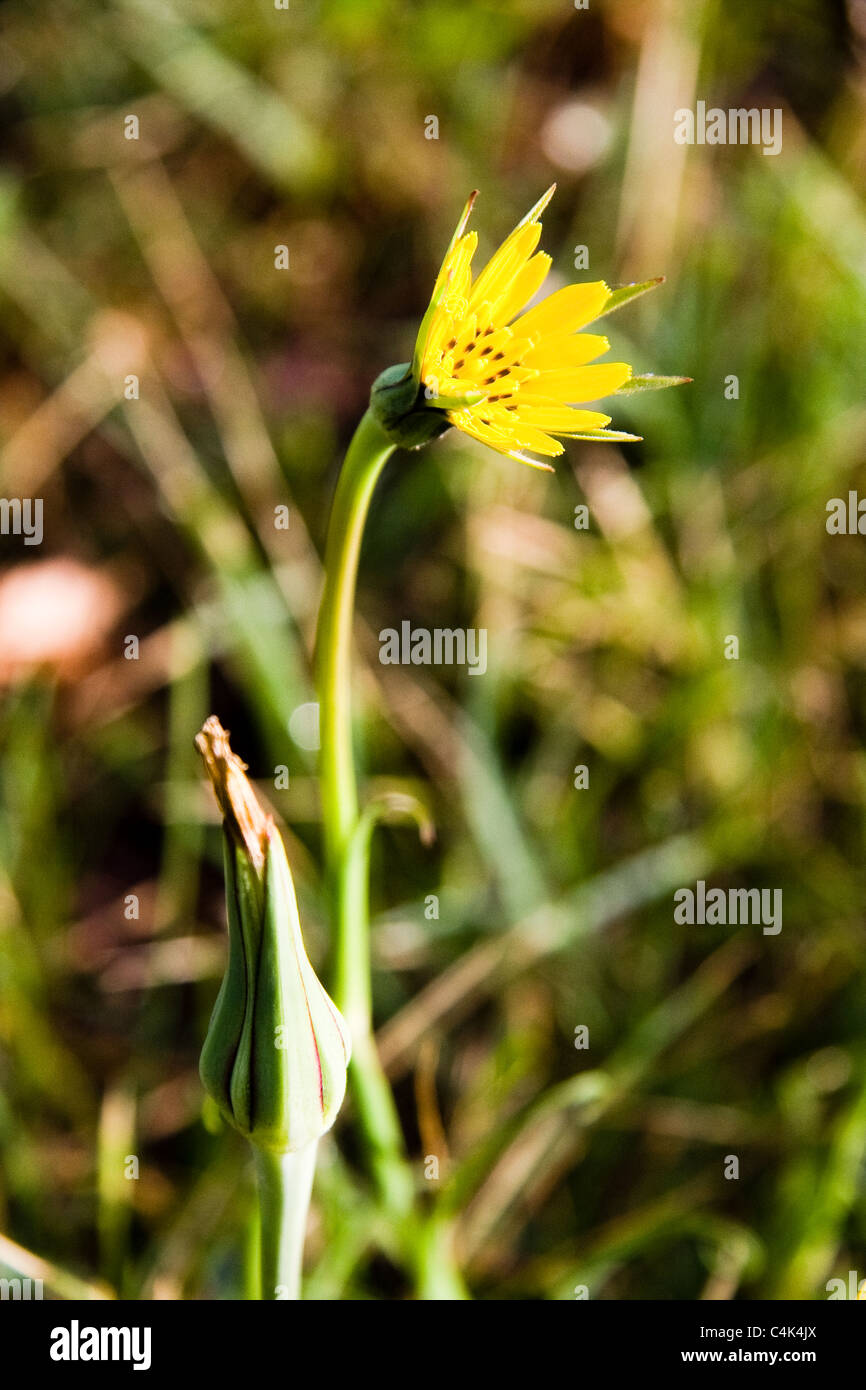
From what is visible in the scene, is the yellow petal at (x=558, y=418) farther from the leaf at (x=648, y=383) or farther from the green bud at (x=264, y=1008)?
the green bud at (x=264, y=1008)

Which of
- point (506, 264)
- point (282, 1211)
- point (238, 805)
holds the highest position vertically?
point (506, 264)

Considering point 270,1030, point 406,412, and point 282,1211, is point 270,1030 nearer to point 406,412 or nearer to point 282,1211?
point 282,1211

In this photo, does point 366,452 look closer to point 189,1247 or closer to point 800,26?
point 189,1247

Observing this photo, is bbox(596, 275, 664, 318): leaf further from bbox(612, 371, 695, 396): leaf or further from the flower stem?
the flower stem

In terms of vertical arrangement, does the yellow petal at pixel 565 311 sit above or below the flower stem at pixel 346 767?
above

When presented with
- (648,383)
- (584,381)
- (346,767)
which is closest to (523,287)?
(584,381)

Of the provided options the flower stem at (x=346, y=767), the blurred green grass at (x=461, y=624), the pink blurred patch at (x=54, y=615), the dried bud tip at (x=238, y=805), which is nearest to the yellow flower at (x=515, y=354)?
the flower stem at (x=346, y=767)
